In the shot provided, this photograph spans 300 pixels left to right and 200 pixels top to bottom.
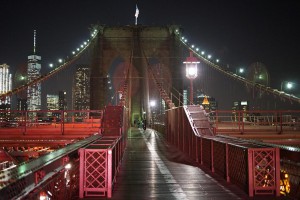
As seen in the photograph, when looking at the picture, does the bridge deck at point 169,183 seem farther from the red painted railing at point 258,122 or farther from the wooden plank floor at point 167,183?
the red painted railing at point 258,122

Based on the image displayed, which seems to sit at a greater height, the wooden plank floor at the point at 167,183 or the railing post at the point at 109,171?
the railing post at the point at 109,171

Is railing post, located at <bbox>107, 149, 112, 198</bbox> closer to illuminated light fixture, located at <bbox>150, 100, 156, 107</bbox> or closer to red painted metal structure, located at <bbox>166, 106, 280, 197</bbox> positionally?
red painted metal structure, located at <bbox>166, 106, 280, 197</bbox>

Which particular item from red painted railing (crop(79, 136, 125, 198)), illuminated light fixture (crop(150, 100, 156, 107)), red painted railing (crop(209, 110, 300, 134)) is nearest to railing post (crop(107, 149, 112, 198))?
red painted railing (crop(79, 136, 125, 198))

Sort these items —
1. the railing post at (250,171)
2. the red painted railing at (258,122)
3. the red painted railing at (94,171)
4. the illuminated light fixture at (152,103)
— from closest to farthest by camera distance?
the red painted railing at (94,171)
the railing post at (250,171)
the red painted railing at (258,122)
the illuminated light fixture at (152,103)

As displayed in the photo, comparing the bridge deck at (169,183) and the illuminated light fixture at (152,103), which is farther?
the illuminated light fixture at (152,103)

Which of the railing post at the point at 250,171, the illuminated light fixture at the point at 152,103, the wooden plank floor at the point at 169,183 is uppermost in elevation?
the illuminated light fixture at the point at 152,103

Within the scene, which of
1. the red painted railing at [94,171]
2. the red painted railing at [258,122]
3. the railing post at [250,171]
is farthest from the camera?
the red painted railing at [258,122]

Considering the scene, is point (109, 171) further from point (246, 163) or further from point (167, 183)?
point (246, 163)

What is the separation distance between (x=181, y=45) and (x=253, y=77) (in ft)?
39.2

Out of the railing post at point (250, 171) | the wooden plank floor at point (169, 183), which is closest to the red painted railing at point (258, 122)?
the wooden plank floor at point (169, 183)

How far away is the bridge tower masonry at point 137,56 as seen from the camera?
50188mm

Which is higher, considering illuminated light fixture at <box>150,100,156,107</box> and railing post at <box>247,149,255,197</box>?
illuminated light fixture at <box>150,100,156,107</box>

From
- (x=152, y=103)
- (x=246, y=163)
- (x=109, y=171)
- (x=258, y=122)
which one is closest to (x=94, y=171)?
(x=109, y=171)

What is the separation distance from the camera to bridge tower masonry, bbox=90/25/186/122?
165 feet
